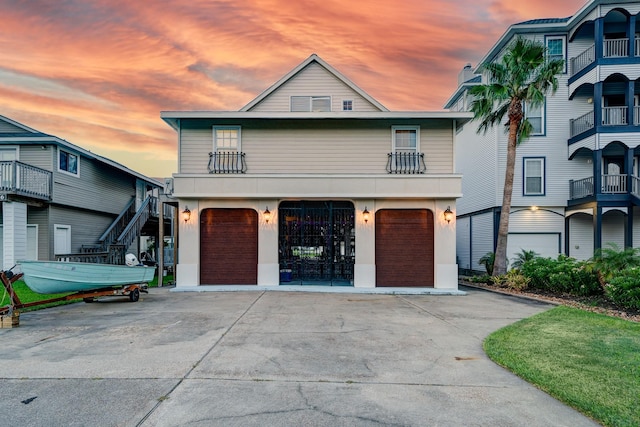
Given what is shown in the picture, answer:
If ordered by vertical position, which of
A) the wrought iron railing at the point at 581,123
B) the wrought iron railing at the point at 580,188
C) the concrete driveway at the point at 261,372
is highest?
the wrought iron railing at the point at 581,123

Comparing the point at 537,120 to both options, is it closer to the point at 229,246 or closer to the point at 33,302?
the point at 229,246

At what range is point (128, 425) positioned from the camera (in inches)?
138

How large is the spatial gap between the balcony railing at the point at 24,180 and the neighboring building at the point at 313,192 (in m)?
6.30

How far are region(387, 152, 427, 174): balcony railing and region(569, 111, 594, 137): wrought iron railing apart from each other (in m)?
8.94

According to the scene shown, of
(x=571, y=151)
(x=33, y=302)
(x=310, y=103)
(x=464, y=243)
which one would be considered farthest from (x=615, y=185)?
(x=33, y=302)

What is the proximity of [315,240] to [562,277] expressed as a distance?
8369mm

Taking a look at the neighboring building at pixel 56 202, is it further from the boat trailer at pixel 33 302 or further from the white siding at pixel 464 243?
the white siding at pixel 464 243

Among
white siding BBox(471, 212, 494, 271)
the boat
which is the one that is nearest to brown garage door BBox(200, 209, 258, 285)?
the boat

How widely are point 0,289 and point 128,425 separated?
12.9 meters

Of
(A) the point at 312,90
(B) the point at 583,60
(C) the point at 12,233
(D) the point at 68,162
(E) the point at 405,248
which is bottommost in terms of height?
(E) the point at 405,248

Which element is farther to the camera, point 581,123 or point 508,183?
point 581,123

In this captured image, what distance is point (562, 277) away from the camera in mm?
11742

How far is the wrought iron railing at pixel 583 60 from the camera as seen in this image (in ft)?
56.2

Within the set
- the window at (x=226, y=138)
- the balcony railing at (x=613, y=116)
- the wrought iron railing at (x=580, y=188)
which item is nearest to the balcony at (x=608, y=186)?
the wrought iron railing at (x=580, y=188)
